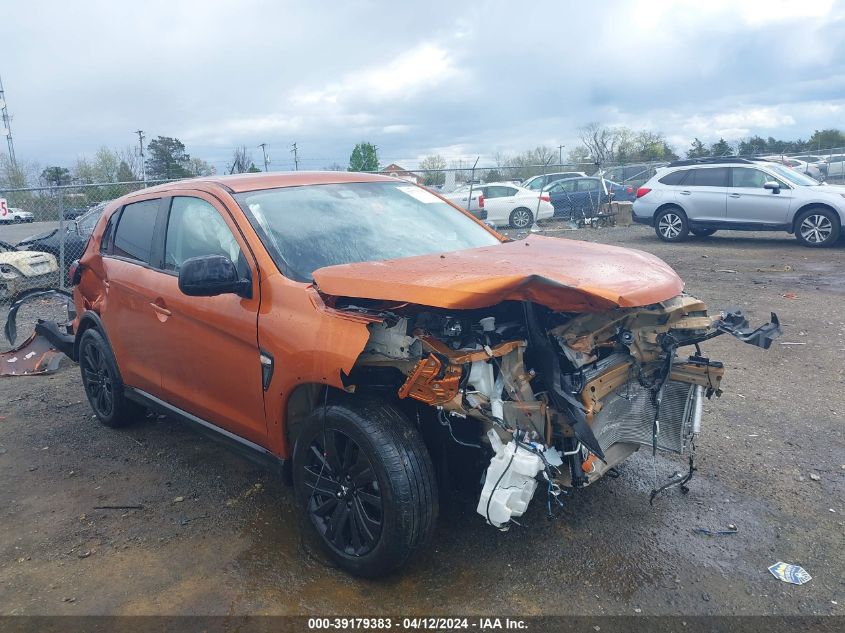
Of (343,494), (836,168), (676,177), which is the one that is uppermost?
(836,168)

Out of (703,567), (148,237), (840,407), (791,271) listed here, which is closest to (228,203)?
(148,237)

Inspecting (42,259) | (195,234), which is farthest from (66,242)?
(195,234)

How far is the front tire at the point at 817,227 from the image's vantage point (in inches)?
496

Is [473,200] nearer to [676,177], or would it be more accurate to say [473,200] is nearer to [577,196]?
[577,196]

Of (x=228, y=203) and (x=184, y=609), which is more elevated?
(x=228, y=203)

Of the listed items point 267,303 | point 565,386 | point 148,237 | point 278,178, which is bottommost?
point 565,386

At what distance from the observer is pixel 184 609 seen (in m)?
2.91

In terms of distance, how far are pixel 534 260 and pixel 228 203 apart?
1.71 metres

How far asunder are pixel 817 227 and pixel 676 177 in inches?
121

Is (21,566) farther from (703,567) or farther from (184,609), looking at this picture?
(703,567)

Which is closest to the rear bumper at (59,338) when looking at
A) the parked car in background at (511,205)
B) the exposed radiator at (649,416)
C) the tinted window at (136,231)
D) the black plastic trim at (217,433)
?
the tinted window at (136,231)

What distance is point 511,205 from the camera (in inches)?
772

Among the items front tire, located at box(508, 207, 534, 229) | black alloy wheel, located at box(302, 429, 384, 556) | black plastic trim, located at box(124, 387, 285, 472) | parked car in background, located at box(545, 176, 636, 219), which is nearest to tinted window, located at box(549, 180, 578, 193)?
parked car in background, located at box(545, 176, 636, 219)

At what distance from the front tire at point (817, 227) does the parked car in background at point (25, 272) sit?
13487 millimetres
